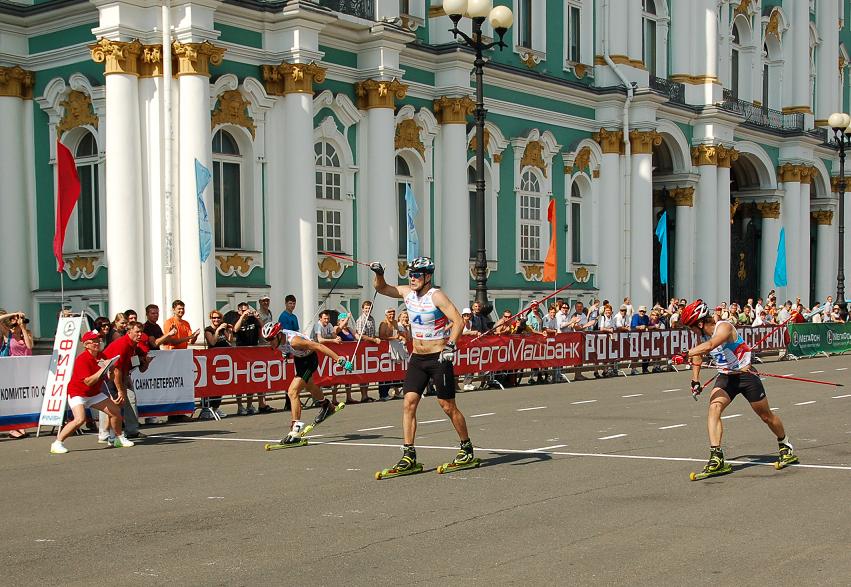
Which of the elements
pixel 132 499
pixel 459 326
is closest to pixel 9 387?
pixel 132 499

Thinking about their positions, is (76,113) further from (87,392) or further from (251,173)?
(87,392)

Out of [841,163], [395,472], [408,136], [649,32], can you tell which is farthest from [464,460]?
[841,163]

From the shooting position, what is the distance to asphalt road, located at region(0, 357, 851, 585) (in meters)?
8.20

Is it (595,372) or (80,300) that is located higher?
(80,300)

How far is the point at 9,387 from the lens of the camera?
17281 mm

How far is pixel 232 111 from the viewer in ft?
87.8

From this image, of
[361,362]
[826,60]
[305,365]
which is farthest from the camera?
[826,60]

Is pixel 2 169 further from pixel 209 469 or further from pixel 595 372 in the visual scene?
pixel 209 469

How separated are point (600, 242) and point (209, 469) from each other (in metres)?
26.7

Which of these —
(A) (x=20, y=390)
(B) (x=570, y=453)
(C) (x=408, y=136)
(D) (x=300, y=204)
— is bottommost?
(B) (x=570, y=453)

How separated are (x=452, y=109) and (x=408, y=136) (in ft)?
4.86

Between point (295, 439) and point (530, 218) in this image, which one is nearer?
point (295, 439)

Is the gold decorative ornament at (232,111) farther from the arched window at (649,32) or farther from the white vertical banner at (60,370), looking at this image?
the arched window at (649,32)

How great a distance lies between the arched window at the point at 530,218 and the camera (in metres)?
35.8
